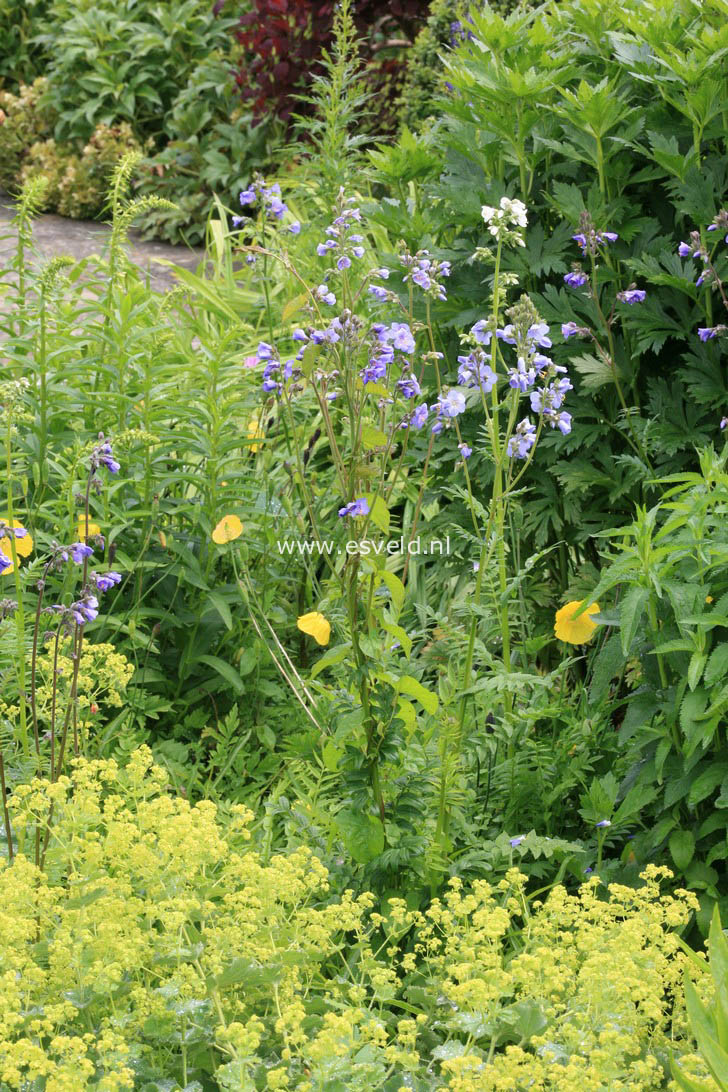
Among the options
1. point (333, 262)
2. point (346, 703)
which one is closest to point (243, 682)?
point (346, 703)

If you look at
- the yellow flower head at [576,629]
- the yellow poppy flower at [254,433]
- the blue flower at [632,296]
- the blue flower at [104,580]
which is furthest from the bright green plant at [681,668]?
the yellow poppy flower at [254,433]

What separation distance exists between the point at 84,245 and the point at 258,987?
261 inches

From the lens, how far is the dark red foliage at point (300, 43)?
24.3 ft

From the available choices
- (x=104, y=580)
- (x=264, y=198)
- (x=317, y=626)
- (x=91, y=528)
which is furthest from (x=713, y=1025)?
(x=264, y=198)

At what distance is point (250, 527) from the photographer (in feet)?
12.2

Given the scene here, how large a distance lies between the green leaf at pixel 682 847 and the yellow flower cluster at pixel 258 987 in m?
0.32

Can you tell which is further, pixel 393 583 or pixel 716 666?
pixel 393 583

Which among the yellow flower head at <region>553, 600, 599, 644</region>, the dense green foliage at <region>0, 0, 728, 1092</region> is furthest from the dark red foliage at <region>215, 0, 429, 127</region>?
the yellow flower head at <region>553, 600, 599, 644</region>

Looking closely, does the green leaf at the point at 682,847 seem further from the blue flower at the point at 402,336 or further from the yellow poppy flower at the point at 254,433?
the yellow poppy flower at the point at 254,433

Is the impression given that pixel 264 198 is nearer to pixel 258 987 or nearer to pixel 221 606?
pixel 221 606

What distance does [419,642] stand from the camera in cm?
358

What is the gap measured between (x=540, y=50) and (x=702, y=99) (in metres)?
0.50

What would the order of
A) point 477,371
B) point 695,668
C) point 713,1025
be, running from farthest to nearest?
point 477,371
point 695,668
point 713,1025

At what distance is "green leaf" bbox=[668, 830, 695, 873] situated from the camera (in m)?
2.49
